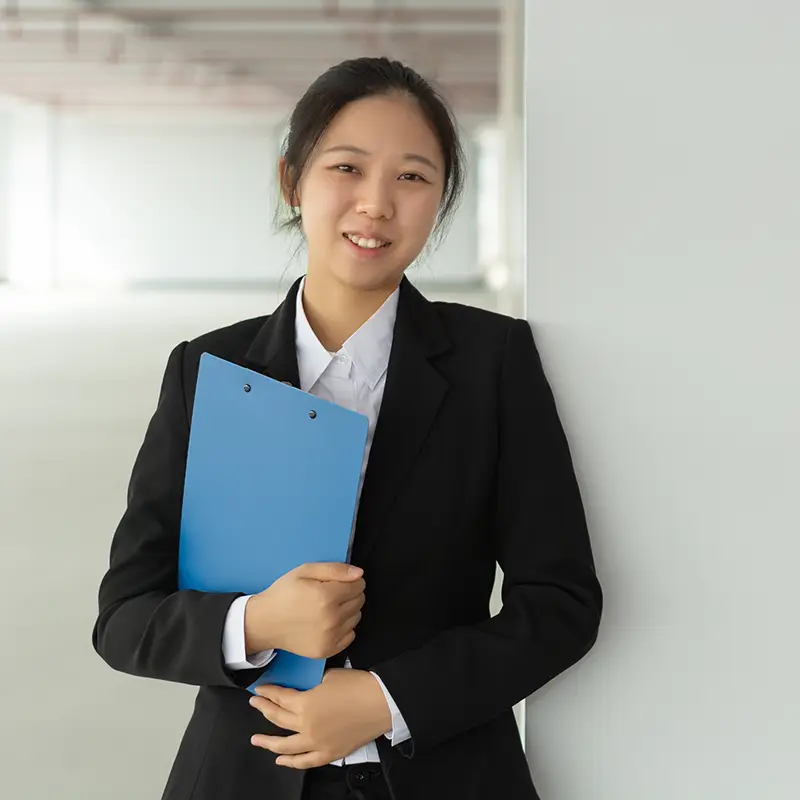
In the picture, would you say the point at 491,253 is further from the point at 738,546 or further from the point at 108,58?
the point at 738,546

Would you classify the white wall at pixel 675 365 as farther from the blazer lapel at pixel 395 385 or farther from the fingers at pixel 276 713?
the fingers at pixel 276 713

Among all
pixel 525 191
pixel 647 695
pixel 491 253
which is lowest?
pixel 647 695

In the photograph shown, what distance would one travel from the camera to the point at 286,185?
1.12 metres

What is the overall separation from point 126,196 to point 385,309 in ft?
52.9

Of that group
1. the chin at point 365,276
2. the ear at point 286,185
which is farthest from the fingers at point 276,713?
the ear at point 286,185

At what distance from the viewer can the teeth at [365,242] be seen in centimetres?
103

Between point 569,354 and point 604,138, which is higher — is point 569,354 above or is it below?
below

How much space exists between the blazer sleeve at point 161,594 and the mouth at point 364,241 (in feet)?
0.73

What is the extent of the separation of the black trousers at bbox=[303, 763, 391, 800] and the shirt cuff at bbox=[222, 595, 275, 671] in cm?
13

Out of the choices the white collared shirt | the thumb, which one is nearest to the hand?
the thumb

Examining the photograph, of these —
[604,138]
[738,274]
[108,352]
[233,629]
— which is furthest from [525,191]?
[108,352]

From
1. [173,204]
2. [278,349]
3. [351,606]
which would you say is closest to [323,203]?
[278,349]

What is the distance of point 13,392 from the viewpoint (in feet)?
21.4

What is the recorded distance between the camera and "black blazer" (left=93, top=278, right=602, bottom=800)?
0.98 m
